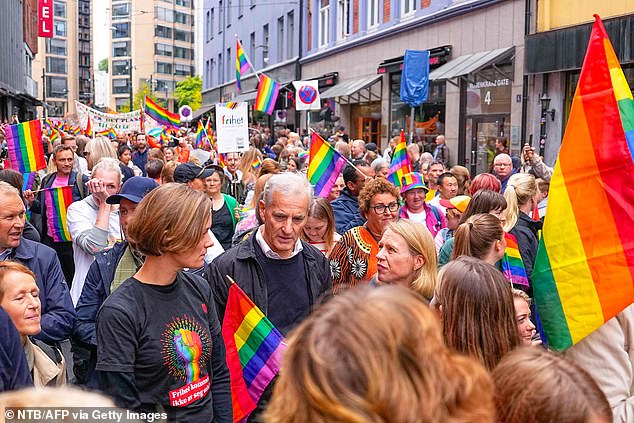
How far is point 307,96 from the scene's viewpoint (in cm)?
1666

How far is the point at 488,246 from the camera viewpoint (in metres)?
4.55

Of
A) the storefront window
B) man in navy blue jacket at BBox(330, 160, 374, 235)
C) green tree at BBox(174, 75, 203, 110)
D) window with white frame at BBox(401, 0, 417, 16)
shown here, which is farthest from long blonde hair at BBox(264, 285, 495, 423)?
green tree at BBox(174, 75, 203, 110)

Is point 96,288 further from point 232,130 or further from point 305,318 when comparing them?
point 232,130

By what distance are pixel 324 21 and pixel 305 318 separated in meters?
29.4

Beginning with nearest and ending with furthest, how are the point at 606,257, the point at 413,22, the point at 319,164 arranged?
the point at 606,257 → the point at 319,164 → the point at 413,22

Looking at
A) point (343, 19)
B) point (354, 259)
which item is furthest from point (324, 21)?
point (354, 259)

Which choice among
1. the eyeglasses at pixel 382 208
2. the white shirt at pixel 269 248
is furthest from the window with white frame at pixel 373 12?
the white shirt at pixel 269 248

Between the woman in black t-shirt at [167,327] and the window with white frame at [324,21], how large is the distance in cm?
2875

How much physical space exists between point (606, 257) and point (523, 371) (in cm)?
163

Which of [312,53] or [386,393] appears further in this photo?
[312,53]

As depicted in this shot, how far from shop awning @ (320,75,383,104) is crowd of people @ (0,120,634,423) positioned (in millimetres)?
19198

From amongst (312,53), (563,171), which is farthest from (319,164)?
(312,53)

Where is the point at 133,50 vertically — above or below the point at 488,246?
above

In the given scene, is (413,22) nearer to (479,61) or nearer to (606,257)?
(479,61)
